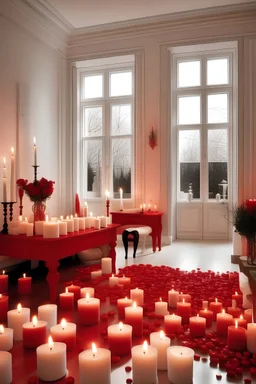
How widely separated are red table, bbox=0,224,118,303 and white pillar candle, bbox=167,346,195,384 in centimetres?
166

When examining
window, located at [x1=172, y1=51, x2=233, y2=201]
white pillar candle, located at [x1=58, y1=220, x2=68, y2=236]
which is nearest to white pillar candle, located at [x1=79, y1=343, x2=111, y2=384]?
white pillar candle, located at [x1=58, y1=220, x2=68, y2=236]

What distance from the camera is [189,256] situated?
17.9ft

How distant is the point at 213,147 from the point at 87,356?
6.05 meters

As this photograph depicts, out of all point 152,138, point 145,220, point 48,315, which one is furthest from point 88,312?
point 152,138

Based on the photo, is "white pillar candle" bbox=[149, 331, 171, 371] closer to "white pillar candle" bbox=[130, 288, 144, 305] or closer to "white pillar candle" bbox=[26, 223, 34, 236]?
"white pillar candle" bbox=[130, 288, 144, 305]

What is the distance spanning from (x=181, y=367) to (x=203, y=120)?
6.04 m

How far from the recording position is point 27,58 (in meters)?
5.74

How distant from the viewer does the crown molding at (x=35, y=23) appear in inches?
208

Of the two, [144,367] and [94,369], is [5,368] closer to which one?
[94,369]

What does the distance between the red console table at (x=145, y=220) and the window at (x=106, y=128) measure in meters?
1.17

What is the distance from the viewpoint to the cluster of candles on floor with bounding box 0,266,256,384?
179 cm

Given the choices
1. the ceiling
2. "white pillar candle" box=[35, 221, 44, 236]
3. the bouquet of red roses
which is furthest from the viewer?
the ceiling

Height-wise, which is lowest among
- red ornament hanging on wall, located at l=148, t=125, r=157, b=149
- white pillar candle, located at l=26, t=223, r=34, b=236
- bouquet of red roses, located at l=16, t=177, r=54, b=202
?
white pillar candle, located at l=26, t=223, r=34, b=236

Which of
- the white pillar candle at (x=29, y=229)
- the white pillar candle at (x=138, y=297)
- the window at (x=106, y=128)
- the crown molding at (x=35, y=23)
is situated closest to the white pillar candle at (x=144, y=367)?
the white pillar candle at (x=138, y=297)
